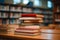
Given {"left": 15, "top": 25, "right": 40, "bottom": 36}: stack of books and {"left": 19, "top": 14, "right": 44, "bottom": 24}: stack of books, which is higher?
{"left": 19, "top": 14, "right": 44, "bottom": 24}: stack of books

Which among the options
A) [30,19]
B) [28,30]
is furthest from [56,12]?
[28,30]

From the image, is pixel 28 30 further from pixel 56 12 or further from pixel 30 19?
pixel 56 12

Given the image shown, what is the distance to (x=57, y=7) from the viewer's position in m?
4.98

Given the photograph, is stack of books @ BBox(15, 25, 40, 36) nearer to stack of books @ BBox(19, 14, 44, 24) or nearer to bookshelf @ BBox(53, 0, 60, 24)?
stack of books @ BBox(19, 14, 44, 24)

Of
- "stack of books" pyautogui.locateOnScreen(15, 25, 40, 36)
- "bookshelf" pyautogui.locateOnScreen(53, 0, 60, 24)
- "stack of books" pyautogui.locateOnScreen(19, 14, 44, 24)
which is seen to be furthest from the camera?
"bookshelf" pyautogui.locateOnScreen(53, 0, 60, 24)

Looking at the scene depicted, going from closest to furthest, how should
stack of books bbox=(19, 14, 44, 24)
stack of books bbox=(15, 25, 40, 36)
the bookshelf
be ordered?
stack of books bbox=(15, 25, 40, 36), stack of books bbox=(19, 14, 44, 24), the bookshelf

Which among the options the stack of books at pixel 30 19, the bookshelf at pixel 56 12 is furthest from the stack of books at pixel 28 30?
the bookshelf at pixel 56 12

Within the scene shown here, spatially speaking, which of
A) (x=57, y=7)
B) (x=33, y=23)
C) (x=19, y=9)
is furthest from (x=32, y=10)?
(x=33, y=23)

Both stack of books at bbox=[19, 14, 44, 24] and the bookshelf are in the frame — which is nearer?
stack of books at bbox=[19, 14, 44, 24]

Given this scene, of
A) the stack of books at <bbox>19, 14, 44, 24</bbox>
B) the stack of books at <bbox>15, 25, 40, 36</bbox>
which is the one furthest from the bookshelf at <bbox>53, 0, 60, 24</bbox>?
the stack of books at <bbox>15, 25, 40, 36</bbox>

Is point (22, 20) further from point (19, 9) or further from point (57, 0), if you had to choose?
point (19, 9)

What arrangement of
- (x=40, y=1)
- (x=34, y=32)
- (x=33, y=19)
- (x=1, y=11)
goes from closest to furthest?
(x=34, y=32) < (x=33, y=19) < (x=1, y=11) < (x=40, y=1)

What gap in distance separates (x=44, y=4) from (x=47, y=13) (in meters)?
1.04

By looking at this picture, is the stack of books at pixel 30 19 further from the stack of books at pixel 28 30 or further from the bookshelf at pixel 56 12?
the bookshelf at pixel 56 12
